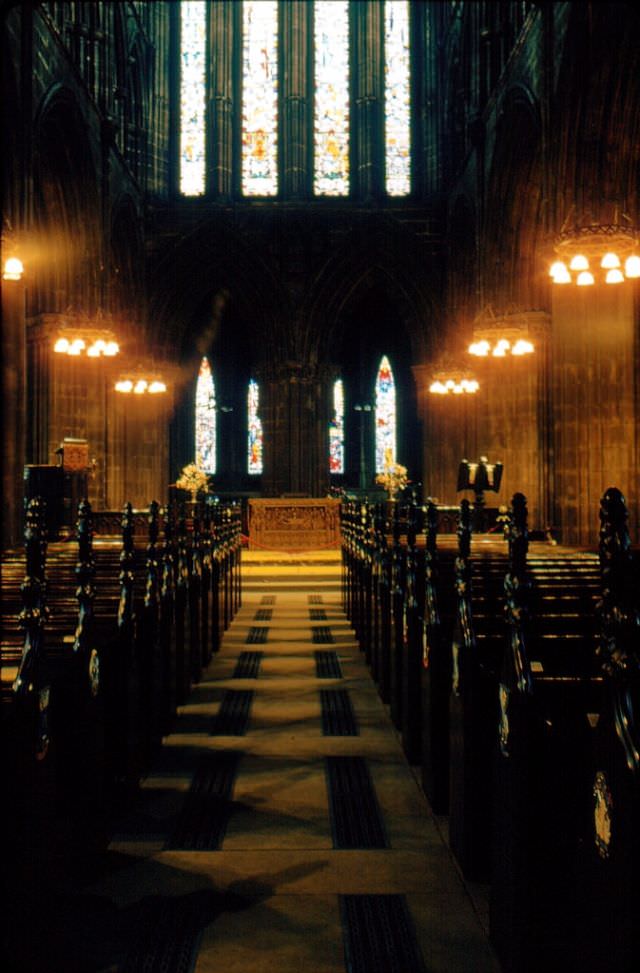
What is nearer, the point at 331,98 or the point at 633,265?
the point at 633,265

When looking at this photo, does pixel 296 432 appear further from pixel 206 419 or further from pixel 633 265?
pixel 633 265

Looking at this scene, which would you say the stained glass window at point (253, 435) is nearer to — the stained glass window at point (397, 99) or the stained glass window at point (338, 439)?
the stained glass window at point (338, 439)

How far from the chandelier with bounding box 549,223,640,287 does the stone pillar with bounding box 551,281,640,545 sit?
155 centimetres

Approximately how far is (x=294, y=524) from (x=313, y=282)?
6142 millimetres

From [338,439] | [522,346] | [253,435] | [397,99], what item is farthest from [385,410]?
[522,346]

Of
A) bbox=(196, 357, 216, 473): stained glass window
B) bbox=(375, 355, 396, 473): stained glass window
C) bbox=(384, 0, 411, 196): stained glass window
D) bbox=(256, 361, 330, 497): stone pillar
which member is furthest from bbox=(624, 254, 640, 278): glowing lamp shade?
bbox=(196, 357, 216, 473): stained glass window

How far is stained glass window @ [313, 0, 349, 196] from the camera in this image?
22.1 m

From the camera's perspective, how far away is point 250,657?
737 cm

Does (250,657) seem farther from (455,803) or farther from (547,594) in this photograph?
(455,803)

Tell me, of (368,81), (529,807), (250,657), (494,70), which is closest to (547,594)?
(529,807)

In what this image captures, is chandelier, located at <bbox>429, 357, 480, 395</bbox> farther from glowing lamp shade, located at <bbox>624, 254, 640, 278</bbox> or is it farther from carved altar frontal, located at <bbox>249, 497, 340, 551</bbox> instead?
glowing lamp shade, located at <bbox>624, 254, 640, 278</bbox>

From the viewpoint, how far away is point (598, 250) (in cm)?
980

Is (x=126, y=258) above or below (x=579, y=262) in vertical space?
above

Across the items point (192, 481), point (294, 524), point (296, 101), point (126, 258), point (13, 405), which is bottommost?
point (294, 524)
